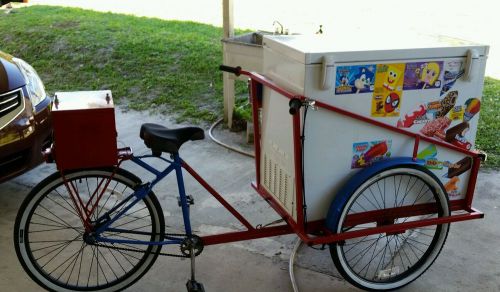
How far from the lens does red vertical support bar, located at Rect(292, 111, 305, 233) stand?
2.53m

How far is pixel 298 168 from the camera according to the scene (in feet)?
8.61

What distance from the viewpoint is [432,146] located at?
2.82 metres

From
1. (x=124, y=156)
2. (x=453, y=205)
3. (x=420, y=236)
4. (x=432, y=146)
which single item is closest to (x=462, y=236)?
(x=420, y=236)

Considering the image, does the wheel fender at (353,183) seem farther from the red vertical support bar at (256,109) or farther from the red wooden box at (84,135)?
the red wooden box at (84,135)

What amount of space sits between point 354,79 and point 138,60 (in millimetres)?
5590

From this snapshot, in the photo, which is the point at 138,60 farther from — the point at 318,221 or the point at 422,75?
the point at 422,75

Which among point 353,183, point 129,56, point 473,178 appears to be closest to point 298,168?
point 353,183

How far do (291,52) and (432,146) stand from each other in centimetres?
94

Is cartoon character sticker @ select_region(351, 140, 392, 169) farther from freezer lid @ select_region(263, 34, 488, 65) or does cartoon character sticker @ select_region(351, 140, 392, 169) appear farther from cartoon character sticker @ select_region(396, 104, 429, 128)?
freezer lid @ select_region(263, 34, 488, 65)

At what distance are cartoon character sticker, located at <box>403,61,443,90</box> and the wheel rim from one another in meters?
1.51

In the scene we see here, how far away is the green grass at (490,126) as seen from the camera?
4811 millimetres

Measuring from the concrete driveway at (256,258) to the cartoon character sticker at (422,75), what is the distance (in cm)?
122

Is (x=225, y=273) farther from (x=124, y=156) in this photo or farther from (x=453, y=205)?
(x=453, y=205)

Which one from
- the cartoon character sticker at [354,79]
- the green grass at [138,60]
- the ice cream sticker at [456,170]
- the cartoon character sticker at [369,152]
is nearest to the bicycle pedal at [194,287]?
the cartoon character sticker at [369,152]
